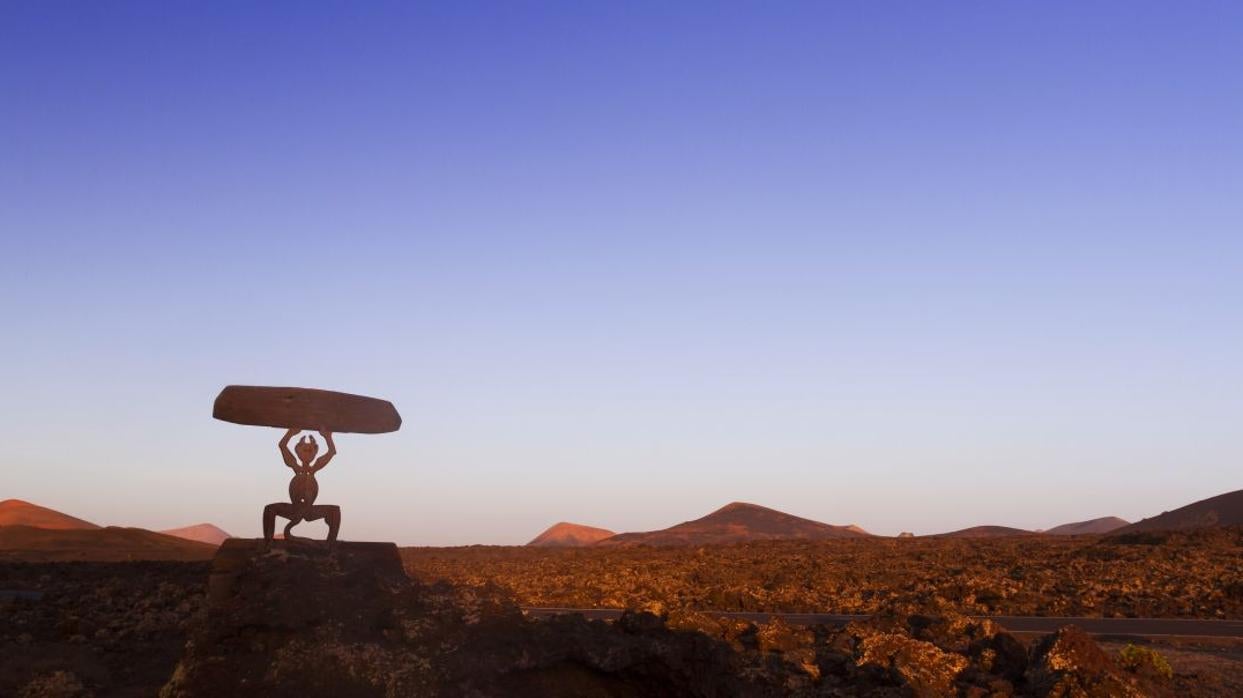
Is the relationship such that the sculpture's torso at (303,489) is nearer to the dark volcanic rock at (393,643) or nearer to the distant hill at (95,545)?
A: the dark volcanic rock at (393,643)

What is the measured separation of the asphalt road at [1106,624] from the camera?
61.1 ft

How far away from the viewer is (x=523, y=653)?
820 cm

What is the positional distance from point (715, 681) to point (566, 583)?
81.3 feet

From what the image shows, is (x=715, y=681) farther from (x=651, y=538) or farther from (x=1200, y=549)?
(x=651, y=538)

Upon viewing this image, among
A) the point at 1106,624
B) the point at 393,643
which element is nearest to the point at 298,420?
the point at 393,643

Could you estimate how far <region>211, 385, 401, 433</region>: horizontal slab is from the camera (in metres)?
12.5

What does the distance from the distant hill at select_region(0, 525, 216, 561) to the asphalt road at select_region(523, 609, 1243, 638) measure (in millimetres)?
40554

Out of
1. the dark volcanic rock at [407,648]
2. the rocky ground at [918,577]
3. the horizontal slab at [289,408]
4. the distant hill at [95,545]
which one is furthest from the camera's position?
the distant hill at [95,545]

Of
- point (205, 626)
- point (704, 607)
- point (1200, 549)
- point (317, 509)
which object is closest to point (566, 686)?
point (205, 626)

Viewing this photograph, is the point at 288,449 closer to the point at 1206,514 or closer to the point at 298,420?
the point at 298,420

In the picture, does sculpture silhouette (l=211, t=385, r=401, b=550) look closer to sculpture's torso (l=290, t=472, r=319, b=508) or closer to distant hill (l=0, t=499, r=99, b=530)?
sculpture's torso (l=290, t=472, r=319, b=508)

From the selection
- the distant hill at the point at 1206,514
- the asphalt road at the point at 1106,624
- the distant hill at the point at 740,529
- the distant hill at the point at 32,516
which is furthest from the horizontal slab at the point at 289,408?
the distant hill at the point at 32,516

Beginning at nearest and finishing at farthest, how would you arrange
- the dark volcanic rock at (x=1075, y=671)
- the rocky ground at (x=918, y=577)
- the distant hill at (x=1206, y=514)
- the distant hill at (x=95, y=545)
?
the dark volcanic rock at (x=1075, y=671), the rocky ground at (x=918, y=577), the distant hill at (x=95, y=545), the distant hill at (x=1206, y=514)

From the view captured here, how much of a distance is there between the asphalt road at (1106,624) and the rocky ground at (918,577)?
6.67 ft
